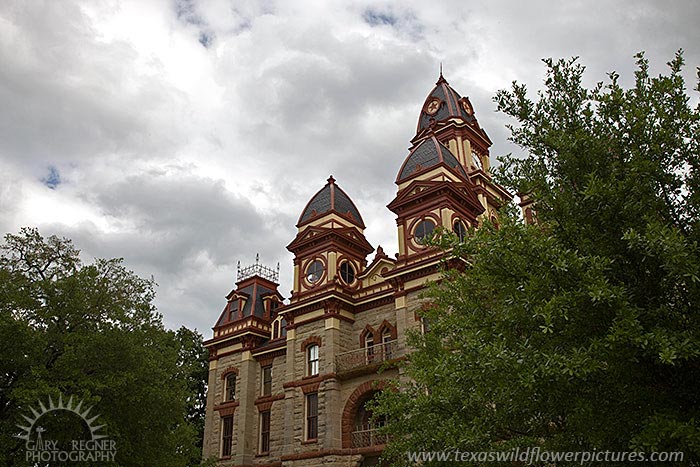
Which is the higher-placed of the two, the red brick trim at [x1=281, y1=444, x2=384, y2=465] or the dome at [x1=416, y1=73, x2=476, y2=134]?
the dome at [x1=416, y1=73, x2=476, y2=134]

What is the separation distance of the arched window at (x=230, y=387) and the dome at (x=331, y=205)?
32.1ft

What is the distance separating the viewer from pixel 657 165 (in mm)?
9016

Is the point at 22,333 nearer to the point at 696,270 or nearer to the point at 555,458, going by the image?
the point at 555,458

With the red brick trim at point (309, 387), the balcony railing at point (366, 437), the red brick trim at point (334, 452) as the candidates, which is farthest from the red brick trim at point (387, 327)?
the red brick trim at point (334, 452)

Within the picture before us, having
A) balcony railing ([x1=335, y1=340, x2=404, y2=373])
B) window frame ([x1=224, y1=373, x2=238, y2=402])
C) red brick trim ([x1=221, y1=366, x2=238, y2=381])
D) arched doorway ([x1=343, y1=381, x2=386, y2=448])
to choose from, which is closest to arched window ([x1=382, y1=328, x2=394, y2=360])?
balcony railing ([x1=335, y1=340, x2=404, y2=373])

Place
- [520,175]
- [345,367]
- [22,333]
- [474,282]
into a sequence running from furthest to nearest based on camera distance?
[345,367], [22,333], [474,282], [520,175]

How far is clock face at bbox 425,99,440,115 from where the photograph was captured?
36.6 metres

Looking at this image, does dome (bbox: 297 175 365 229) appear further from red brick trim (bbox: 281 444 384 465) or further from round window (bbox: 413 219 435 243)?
red brick trim (bbox: 281 444 384 465)

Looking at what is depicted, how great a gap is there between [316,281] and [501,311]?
20.1 meters

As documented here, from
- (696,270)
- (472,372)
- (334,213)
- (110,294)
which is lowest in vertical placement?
(472,372)

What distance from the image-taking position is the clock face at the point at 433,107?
120 ft

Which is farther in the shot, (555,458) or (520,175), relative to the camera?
(520,175)

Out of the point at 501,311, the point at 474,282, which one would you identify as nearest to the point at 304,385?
the point at 474,282

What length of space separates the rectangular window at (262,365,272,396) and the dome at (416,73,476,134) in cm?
1738
